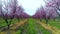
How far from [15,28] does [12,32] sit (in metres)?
1.04

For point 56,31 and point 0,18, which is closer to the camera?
point 56,31

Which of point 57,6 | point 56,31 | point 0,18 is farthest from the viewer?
point 0,18

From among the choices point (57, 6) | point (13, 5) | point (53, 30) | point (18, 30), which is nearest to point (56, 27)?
point (53, 30)

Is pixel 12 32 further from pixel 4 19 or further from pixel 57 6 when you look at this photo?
pixel 57 6

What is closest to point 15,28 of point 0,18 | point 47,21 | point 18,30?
point 18,30

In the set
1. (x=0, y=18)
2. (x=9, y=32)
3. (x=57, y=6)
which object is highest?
(x=57, y=6)

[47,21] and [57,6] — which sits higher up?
[57,6]

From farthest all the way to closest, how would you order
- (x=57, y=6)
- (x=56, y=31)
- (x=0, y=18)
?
(x=0, y=18) < (x=56, y=31) < (x=57, y=6)

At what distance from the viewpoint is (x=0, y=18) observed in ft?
58.4

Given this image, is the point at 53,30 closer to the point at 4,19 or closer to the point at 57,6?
the point at 4,19

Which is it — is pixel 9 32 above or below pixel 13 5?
below

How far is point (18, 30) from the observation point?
57.8ft

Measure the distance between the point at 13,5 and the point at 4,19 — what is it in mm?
1725

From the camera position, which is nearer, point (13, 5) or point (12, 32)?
point (12, 32)
